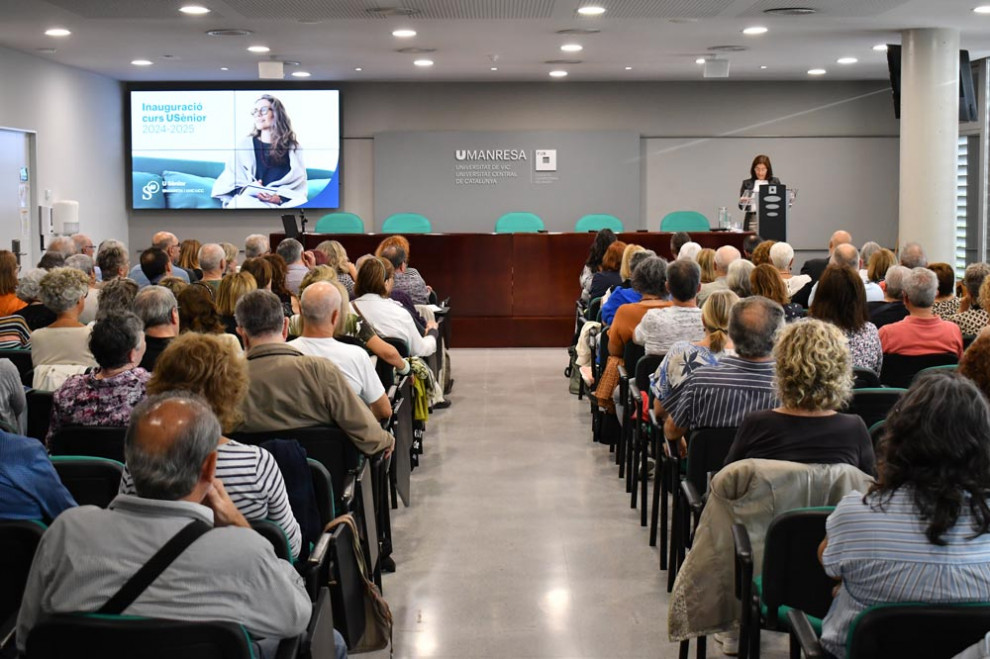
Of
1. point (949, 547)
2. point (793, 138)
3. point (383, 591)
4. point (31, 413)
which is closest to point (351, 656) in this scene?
point (383, 591)

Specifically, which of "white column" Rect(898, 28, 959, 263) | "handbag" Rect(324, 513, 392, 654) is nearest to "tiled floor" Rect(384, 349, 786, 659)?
"handbag" Rect(324, 513, 392, 654)

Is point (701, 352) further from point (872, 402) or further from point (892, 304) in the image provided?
point (892, 304)

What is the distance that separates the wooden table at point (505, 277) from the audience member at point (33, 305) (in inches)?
231

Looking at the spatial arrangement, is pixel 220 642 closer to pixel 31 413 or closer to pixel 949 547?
pixel 949 547

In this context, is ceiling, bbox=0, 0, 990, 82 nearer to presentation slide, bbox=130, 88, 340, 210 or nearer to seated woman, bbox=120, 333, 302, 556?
presentation slide, bbox=130, 88, 340, 210

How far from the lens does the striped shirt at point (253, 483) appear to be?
2.94m

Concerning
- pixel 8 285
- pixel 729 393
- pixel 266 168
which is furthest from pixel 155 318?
pixel 266 168

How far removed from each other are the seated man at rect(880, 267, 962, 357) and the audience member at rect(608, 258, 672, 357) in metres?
1.37

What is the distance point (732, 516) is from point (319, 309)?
223cm

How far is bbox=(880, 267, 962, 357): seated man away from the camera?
5340mm

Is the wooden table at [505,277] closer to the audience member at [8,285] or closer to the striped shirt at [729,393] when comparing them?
the audience member at [8,285]

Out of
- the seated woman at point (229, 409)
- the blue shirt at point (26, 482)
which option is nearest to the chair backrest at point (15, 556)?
the blue shirt at point (26, 482)

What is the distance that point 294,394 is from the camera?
388cm

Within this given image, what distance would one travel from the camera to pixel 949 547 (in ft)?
7.59
